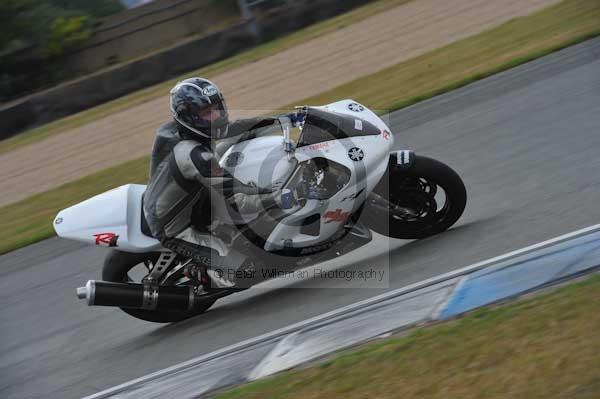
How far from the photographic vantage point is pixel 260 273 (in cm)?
606

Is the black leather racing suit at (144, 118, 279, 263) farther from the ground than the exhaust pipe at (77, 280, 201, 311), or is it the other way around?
the black leather racing suit at (144, 118, 279, 263)

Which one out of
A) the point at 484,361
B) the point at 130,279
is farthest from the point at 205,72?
the point at 484,361

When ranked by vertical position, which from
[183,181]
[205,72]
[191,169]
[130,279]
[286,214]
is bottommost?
[205,72]

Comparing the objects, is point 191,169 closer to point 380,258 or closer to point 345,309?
point 345,309

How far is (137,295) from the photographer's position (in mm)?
5953

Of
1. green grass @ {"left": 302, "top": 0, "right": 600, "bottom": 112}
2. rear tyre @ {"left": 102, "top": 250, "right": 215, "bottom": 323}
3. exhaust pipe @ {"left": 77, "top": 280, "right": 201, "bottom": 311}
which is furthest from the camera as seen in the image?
green grass @ {"left": 302, "top": 0, "right": 600, "bottom": 112}

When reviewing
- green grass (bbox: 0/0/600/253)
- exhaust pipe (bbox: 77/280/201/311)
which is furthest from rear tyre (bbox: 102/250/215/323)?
green grass (bbox: 0/0/600/253)

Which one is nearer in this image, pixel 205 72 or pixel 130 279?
pixel 130 279

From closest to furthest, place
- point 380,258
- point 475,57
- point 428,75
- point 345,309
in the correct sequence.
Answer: point 345,309 < point 380,258 < point 428,75 < point 475,57

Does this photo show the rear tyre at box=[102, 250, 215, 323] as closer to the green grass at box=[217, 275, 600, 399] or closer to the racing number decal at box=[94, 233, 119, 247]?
the racing number decal at box=[94, 233, 119, 247]

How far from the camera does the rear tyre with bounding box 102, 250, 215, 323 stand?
20.2 ft

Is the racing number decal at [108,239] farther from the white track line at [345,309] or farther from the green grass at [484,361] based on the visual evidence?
the green grass at [484,361]

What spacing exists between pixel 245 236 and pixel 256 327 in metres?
0.67

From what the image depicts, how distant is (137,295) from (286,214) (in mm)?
1169
